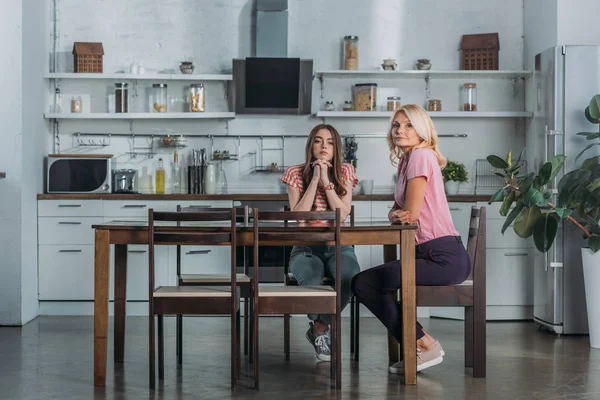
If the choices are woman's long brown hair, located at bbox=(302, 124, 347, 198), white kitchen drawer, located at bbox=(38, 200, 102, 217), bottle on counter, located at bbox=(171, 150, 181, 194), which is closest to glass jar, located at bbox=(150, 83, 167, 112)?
bottle on counter, located at bbox=(171, 150, 181, 194)

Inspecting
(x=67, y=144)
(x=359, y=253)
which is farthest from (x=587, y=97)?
(x=67, y=144)

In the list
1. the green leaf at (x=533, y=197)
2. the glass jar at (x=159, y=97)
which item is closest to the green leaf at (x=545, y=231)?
the green leaf at (x=533, y=197)

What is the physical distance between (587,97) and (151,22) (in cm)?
345

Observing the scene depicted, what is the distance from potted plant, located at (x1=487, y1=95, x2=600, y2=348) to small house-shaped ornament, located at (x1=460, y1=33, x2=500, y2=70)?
1.57 meters

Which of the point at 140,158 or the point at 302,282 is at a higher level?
the point at 140,158

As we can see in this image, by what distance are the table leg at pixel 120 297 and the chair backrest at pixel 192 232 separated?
67cm

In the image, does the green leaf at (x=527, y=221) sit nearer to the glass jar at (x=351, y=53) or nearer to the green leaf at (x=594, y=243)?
the green leaf at (x=594, y=243)

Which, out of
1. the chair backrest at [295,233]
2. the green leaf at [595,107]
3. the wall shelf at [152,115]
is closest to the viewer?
the chair backrest at [295,233]

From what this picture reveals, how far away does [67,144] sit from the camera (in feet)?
22.0

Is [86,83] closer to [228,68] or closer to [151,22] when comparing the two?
[151,22]

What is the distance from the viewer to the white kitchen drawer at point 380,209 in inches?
241

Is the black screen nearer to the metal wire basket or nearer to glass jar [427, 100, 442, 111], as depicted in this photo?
glass jar [427, 100, 442, 111]

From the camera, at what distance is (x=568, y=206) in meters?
5.13

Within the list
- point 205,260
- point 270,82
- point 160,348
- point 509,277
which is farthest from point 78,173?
point 509,277
